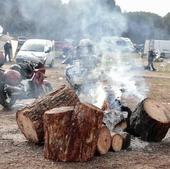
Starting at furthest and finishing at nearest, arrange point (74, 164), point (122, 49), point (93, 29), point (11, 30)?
point (11, 30)
point (122, 49)
point (93, 29)
point (74, 164)

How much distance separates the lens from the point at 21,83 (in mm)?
11891

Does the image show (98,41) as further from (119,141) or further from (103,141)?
(103,141)

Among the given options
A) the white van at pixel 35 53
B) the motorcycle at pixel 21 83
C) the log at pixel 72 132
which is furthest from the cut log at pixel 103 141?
the white van at pixel 35 53

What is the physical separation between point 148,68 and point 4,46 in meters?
9.84

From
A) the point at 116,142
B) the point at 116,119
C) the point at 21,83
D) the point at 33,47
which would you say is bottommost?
the point at 116,142

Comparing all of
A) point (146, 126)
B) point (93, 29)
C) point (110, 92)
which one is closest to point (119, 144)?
point (146, 126)

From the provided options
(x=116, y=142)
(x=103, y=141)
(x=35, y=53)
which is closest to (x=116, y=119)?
Answer: (x=116, y=142)

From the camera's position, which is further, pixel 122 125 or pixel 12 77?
pixel 12 77

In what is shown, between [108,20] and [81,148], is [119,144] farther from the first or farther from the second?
[108,20]

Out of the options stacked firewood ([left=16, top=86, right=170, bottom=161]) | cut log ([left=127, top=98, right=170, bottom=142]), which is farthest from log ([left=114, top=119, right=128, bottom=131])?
cut log ([left=127, top=98, right=170, bottom=142])

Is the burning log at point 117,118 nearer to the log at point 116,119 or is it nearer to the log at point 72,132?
the log at point 116,119

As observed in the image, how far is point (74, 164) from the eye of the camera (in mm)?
6574

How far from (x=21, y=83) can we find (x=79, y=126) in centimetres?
559

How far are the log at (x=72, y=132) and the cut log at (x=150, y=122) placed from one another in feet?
5.00
